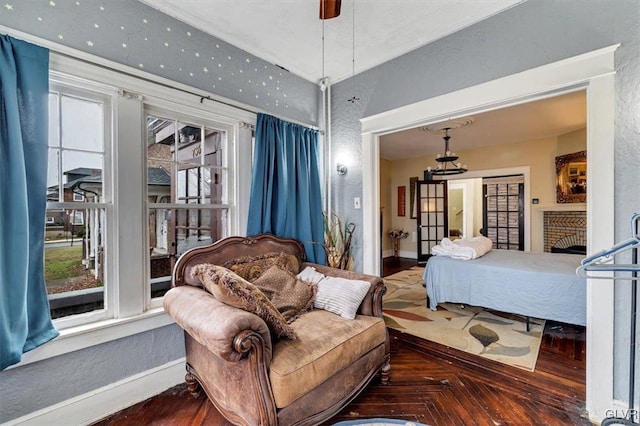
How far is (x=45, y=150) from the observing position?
162 centimetres

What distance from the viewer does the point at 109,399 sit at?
181 centimetres

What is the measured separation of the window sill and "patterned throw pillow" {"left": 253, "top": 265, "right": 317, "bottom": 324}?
780 millimetres

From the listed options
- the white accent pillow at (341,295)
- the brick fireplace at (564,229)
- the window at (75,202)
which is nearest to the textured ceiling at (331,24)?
the window at (75,202)

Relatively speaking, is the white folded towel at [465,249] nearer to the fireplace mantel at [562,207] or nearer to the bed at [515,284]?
the bed at [515,284]

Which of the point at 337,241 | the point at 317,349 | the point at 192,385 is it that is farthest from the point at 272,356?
the point at 337,241

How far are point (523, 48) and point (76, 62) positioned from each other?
117 inches

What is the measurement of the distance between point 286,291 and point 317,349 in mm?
586

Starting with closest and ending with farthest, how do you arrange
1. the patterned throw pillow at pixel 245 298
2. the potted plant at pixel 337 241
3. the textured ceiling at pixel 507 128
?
the patterned throw pillow at pixel 245 298
the potted plant at pixel 337 241
the textured ceiling at pixel 507 128

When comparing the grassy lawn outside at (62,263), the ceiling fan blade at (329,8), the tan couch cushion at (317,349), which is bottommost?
the tan couch cushion at (317,349)

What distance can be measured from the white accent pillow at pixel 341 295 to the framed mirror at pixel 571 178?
201 inches

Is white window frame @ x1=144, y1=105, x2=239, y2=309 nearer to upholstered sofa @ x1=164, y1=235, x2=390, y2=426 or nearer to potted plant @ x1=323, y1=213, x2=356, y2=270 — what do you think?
upholstered sofa @ x1=164, y1=235, x2=390, y2=426

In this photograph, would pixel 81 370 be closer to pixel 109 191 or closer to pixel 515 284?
pixel 109 191

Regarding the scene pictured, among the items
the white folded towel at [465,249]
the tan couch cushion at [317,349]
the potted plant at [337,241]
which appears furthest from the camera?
the white folded towel at [465,249]

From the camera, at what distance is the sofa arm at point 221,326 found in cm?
130
